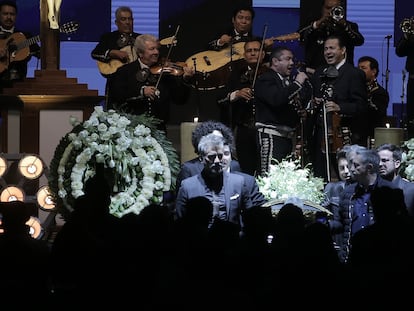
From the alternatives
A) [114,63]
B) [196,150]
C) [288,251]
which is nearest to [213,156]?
[196,150]

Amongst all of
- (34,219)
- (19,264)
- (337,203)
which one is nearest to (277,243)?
(19,264)

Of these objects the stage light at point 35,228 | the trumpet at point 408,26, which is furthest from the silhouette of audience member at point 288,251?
the trumpet at point 408,26

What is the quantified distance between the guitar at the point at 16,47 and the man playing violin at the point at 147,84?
3.95 feet

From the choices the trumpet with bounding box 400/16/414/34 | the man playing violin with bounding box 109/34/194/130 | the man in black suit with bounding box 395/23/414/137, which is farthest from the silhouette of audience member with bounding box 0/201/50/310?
the trumpet with bounding box 400/16/414/34

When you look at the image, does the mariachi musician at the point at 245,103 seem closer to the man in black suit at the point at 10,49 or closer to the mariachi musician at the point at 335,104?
the mariachi musician at the point at 335,104

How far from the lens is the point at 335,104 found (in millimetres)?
10922

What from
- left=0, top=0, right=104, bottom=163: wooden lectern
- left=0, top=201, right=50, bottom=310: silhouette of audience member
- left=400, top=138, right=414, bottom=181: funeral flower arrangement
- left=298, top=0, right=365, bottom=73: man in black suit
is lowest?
left=0, top=201, right=50, bottom=310: silhouette of audience member

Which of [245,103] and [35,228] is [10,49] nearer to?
[245,103]

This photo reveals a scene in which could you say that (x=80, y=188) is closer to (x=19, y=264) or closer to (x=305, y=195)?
(x=305, y=195)

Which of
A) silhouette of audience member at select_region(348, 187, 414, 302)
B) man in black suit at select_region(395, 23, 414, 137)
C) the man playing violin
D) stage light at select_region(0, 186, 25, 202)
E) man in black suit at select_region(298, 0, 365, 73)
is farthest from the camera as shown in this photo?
man in black suit at select_region(395, 23, 414, 137)

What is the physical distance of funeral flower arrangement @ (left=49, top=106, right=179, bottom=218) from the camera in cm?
922

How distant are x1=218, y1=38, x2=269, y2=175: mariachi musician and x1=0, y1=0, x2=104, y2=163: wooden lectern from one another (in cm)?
166

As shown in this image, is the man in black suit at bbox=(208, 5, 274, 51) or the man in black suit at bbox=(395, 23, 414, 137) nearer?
the man in black suit at bbox=(208, 5, 274, 51)

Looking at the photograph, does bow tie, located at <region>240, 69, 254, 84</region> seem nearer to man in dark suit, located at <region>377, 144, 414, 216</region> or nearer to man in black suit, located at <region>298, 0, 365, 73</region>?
man in black suit, located at <region>298, 0, 365, 73</region>
